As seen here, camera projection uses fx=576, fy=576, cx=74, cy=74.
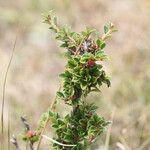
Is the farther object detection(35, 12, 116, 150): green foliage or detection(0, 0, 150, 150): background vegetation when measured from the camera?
detection(0, 0, 150, 150): background vegetation

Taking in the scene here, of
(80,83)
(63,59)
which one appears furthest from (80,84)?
(63,59)

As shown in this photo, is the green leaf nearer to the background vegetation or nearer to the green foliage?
the green foliage

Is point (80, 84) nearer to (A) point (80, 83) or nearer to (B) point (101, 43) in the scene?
(A) point (80, 83)

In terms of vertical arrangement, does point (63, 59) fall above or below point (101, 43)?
above

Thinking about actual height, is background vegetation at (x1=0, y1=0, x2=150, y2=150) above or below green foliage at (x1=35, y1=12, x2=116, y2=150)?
above

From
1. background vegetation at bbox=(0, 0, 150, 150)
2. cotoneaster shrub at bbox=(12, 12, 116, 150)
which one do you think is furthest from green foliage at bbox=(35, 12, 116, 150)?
background vegetation at bbox=(0, 0, 150, 150)

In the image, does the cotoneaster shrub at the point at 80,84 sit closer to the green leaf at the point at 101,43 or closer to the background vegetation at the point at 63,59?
the green leaf at the point at 101,43
